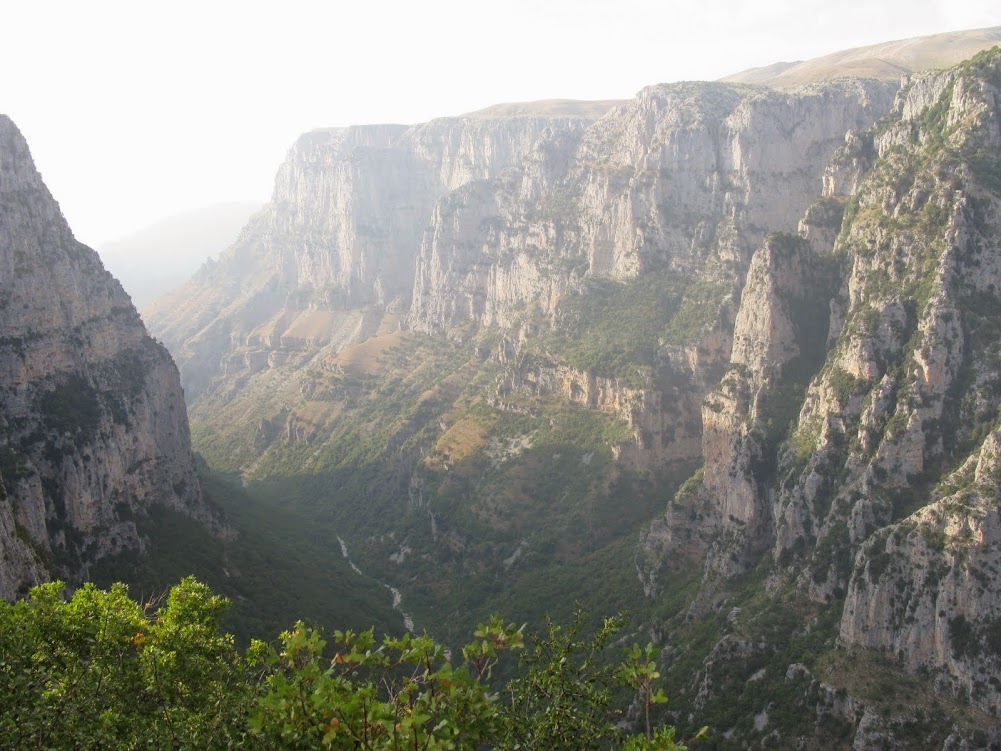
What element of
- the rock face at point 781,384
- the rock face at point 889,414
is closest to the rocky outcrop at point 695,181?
the rock face at point 781,384

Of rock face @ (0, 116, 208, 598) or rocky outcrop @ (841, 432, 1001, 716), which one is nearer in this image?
rocky outcrop @ (841, 432, 1001, 716)

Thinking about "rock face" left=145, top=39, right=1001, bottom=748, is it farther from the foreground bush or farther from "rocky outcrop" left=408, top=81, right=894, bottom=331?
the foreground bush

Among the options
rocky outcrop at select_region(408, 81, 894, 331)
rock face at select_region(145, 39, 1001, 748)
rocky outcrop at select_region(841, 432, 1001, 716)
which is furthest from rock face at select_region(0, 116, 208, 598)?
rocky outcrop at select_region(408, 81, 894, 331)

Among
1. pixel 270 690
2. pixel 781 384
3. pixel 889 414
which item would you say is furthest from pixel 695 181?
pixel 270 690

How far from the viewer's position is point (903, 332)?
8012 centimetres

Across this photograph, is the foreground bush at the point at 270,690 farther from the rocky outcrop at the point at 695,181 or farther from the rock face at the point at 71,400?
the rocky outcrop at the point at 695,181

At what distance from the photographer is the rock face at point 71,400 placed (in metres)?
77.4

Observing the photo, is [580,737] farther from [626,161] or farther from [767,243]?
[626,161]

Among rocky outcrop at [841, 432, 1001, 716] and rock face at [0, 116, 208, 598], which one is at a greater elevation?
rock face at [0, 116, 208, 598]

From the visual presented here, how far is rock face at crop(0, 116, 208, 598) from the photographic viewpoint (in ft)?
254

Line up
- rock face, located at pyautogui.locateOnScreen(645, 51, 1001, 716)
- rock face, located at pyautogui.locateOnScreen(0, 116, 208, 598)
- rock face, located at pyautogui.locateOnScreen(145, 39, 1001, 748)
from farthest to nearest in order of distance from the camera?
rock face, located at pyautogui.locateOnScreen(0, 116, 208, 598) → rock face, located at pyautogui.locateOnScreen(145, 39, 1001, 748) → rock face, located at pyautogui.locateOnScreen(645, 51, 1001, 716)

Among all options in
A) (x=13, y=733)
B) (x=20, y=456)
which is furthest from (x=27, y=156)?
(x=13, y=733)

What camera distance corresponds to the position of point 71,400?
90.1 m

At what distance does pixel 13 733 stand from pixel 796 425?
270ft
